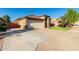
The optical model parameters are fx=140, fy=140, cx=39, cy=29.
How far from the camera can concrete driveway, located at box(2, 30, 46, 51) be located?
4.96m

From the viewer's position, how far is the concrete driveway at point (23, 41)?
4957mm

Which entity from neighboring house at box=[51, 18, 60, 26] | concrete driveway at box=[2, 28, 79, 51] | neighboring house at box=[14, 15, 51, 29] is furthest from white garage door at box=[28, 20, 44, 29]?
neighboring house at box=[51, 18, 60, 26]

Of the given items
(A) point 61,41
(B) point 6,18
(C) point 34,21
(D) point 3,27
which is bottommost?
(A) point 61,41

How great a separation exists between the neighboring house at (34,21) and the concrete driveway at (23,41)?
29 centimetres

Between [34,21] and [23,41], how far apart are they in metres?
0.92

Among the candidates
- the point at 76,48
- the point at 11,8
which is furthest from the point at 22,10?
the point at 76,48

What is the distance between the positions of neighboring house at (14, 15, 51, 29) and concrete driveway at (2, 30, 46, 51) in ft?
0.95

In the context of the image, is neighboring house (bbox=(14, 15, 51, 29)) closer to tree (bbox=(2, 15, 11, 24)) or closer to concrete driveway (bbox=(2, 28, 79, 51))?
concrete driveway (bbox=(2, 28, 79, 51))

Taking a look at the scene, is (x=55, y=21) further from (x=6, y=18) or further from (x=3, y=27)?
(x=3, y=27)

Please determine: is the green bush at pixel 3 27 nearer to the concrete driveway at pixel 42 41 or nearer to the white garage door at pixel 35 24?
the concrete driveway at pixel 42 41

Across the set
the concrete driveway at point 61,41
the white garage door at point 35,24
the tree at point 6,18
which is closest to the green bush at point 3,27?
the tree at point 6,18

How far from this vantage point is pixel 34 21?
18.3 ft

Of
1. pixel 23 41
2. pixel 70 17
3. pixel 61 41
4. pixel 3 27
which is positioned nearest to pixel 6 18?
pixel 3 27
